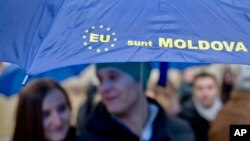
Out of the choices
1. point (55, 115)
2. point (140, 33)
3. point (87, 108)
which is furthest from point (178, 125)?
point (140, 33)

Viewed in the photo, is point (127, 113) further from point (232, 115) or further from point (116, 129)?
point (232, 115)

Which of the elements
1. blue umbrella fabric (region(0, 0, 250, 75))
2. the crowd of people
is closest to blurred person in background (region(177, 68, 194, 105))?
the crowd of people

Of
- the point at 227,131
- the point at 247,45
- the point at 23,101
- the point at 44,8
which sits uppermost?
the point at 44,8

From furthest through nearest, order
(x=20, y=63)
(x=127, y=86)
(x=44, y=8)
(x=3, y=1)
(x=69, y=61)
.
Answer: (x=127, y=86)
(x=3, y=1)
(x=44, y=8)
(x=20, y=63)
(x=69, y=61)

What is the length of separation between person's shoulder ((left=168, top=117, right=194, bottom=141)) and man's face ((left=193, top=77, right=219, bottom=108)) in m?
0.21

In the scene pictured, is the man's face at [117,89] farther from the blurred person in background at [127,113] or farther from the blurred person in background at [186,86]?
the blurred person in background at [186,86]

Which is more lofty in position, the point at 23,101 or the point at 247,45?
the point at 247,45

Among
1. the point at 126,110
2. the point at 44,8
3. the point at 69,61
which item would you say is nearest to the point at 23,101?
the point at 126,110

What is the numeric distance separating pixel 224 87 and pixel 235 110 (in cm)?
20

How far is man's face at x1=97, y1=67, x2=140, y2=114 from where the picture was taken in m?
3.77

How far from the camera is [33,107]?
384cm

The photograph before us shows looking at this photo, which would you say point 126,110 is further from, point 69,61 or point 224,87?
point 69,61

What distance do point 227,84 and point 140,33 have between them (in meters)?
1.50

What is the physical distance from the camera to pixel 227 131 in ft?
13.1
